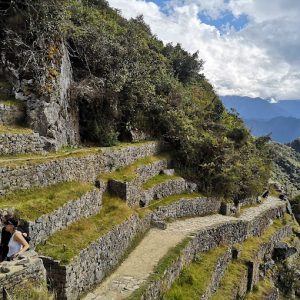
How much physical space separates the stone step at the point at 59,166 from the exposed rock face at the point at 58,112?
1.42 m

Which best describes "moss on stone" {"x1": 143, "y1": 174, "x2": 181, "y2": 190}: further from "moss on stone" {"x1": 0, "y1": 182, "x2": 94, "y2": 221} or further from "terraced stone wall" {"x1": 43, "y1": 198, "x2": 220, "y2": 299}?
"moss on stone" {"x1": 0, "y1": 182, "x2": 94, "y2": 221}

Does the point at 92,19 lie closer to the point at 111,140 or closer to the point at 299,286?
the point at 111,140

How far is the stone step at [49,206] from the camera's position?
540 inches

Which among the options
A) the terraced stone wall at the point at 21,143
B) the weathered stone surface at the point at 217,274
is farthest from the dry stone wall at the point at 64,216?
the weathered stone surface at the point at 217,274

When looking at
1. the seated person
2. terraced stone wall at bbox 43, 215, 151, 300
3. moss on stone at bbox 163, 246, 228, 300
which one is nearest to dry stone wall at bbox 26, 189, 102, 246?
terraced stone wall at bbox 43, 215, 151, 300

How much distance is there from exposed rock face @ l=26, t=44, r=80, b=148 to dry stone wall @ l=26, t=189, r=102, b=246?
4.29 m

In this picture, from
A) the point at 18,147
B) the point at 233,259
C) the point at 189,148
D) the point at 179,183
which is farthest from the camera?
the point at 189,148

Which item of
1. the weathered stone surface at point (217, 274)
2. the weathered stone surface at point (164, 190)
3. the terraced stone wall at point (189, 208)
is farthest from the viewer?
the terraced stone wall at point (189, 208)

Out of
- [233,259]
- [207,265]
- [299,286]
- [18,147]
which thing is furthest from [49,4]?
[299,286]

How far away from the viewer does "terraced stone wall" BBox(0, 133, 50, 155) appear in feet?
58.2

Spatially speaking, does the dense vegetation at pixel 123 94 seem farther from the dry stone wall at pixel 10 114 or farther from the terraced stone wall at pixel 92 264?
the terraced stone wall at pixel 92 264

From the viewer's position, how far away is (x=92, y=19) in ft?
108

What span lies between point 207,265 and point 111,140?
32.0 feet

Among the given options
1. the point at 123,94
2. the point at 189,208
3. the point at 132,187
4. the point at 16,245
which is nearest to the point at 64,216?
the point at 16,245
